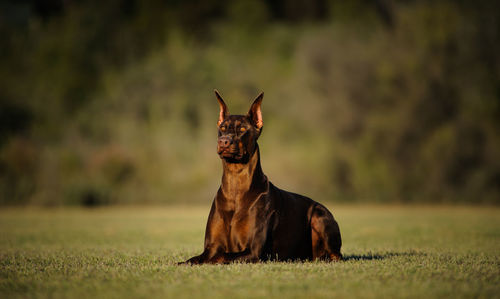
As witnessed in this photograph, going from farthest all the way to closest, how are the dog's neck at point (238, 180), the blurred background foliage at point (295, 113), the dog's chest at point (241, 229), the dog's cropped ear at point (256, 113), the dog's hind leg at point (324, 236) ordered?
the blurred background foliage at point (295, 113) < the dog's hind leg at point (324, 236) < the dog's cropped ear at point (256, 113) < the dog's neck at point (238, 180) < the dog's chest at point (241, 229)

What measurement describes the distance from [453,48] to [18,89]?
31.7 metres

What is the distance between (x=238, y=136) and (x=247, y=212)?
3.18 feet

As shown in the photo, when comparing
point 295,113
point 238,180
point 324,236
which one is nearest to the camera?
Result: point 238,180

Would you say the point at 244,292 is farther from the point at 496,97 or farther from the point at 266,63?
the point at 266,63

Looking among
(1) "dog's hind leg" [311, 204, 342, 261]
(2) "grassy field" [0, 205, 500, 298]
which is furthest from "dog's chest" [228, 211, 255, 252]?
(1) "dog's hind leg" [311, 204, 342, 261]

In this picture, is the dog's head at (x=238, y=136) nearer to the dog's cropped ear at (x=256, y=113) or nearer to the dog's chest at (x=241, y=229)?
the dog's cropped ear at (x=256, y=113)

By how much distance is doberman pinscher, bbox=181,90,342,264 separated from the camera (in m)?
7.04

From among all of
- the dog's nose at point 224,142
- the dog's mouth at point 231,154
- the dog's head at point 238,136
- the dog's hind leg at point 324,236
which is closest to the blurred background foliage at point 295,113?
the dog's hind leg at point 324,236

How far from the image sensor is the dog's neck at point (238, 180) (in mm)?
7219

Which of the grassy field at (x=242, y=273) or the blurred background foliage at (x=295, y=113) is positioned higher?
the blurred background foliage at (x=295, y=113)

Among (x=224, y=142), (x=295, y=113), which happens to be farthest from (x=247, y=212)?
(x=295, y=113)

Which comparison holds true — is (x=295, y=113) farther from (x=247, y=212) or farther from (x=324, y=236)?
(x=247, y=212)

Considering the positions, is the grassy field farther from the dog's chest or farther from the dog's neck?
the dog's neck

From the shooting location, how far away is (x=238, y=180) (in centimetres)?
724
